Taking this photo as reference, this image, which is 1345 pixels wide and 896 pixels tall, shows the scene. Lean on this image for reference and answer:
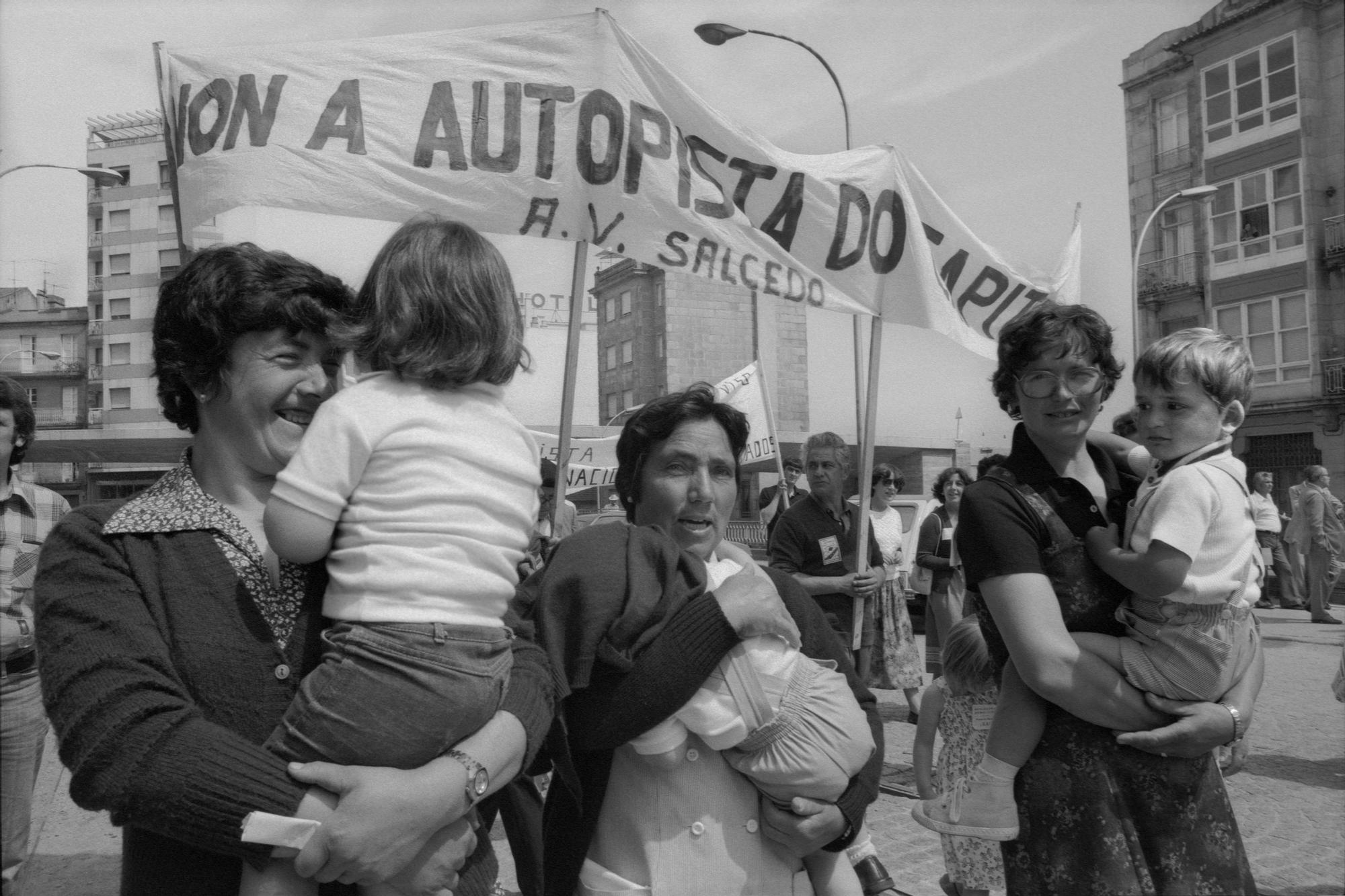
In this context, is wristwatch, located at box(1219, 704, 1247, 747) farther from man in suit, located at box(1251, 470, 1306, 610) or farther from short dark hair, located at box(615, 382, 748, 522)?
man in suit, located at box(1251, 470, 1306, 610)

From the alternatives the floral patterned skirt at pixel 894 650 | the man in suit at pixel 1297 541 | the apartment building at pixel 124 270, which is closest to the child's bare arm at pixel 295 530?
the floral patterned skirt at pixel 894 650

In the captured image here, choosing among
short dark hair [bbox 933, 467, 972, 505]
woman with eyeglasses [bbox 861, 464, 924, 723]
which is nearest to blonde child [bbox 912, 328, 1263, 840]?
woman with eyeglasses [bbox 861, 464, 924, 723]

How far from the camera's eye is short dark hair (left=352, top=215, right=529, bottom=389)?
5.97ft

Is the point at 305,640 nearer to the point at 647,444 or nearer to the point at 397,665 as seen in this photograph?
the point at 397,665

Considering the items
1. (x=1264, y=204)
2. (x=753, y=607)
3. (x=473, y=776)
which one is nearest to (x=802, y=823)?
(x=753, y=607)

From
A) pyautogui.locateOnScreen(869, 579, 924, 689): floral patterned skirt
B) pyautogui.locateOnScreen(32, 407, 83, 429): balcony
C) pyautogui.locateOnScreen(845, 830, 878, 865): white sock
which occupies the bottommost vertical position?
pyautogui.locateOnScreen(869, 579, 924, 689): floral patterned skirt

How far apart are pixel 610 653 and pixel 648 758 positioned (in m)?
0.25

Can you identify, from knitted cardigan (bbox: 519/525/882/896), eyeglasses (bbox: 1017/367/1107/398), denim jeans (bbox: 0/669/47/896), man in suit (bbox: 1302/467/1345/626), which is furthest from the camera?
man in suit (bbox: 1302/467/1345/626)

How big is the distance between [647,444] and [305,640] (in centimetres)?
119

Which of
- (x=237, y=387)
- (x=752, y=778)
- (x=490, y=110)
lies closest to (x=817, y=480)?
(x=490, y=110)

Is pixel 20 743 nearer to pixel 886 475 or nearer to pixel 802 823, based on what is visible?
pixel 802 823

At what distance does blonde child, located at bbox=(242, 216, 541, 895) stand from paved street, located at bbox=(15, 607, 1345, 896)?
3.35 metres

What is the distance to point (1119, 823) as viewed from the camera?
239cm

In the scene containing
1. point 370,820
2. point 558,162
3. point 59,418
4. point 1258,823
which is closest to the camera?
point 370,820
